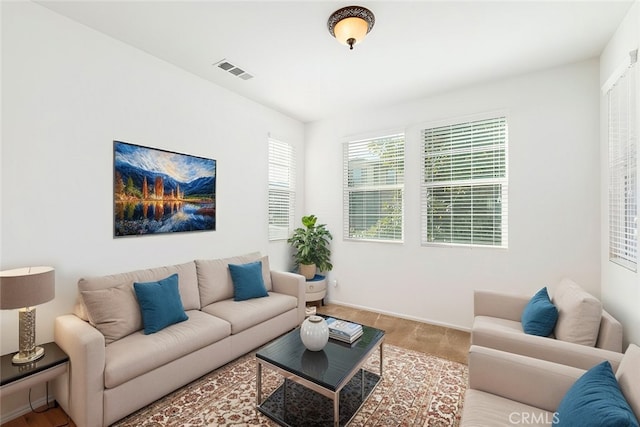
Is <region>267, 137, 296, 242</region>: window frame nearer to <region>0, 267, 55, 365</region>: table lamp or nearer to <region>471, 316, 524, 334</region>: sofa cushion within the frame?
<region>0, 267, 55, 365</region>: table lamp

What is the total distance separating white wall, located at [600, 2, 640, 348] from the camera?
2.03m

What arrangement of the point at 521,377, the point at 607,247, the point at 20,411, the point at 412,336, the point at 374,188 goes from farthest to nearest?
1. the point at 374,188
2. the point at 412,336
3. the point at 607,247
4. the point at 20,411
5. the point at 521,377

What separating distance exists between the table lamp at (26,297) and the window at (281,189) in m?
2.58

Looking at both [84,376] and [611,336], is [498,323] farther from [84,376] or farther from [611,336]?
[84,376]

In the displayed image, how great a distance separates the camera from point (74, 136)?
7.71 feet

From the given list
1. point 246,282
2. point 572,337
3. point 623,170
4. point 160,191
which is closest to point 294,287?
point 246,282

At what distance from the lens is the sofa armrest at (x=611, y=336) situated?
1.83 m

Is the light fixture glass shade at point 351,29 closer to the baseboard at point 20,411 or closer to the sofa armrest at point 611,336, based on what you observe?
the sofa armrest at point 611,336

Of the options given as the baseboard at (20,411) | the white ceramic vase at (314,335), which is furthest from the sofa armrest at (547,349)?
the baseboard at (20,411)

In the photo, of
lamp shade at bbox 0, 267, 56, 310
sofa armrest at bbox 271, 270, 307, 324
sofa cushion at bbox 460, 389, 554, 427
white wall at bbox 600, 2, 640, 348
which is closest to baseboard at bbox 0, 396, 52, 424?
lamp shade at bbox 0, 267, 56, 310

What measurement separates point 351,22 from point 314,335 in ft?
7.70

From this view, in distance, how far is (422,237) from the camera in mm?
3807

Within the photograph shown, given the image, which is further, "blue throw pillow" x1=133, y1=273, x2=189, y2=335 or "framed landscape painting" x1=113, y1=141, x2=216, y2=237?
"framed landscape painting" x1=113, y1=141, x2=216, y2=237

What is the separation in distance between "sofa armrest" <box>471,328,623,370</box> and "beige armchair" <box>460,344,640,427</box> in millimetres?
20
